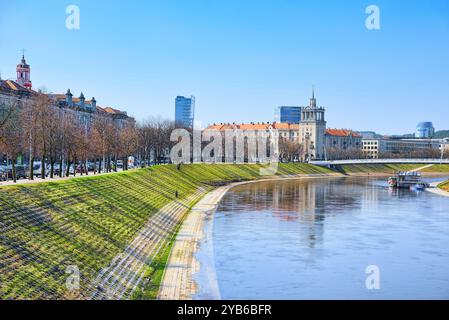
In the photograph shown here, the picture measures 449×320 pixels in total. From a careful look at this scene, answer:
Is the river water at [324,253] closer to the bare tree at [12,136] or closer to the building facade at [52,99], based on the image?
the bare tree at [12,136]

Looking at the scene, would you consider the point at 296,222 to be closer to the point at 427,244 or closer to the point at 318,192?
the point at 427,244

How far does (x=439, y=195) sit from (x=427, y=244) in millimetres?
67468

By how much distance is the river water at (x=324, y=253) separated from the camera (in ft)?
129

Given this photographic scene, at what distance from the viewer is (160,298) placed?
34.2m

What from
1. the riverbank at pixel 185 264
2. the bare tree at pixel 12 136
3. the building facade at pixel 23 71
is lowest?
the riverbank at pixel 185 264

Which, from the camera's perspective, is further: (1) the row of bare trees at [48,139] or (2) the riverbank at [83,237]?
(1) the row of bare trees at [48,139]

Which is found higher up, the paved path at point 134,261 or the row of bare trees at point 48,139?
the row of bare trees at point 48,139

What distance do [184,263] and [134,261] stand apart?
3.96 m

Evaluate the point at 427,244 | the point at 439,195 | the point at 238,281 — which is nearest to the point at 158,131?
the point at 439,195

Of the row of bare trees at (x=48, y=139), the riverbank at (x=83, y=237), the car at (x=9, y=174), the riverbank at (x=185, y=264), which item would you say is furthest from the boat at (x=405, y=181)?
the car at (x=9, y=174)

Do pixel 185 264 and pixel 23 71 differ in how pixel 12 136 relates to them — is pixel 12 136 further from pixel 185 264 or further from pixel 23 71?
pixel 23 71

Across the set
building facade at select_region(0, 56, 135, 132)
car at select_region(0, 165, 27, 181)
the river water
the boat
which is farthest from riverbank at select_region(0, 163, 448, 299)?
the boat

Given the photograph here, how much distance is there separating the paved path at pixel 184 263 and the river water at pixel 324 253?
82 cm

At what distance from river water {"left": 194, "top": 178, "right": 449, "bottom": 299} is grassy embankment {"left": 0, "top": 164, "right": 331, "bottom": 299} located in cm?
557
